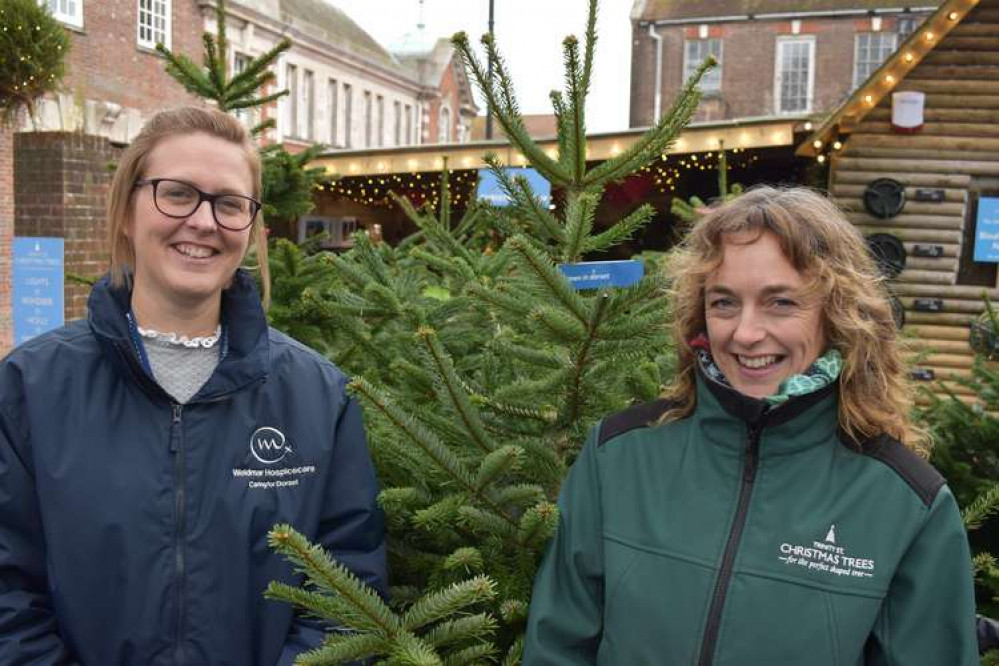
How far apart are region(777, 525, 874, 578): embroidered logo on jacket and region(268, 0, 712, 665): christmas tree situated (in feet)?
1.45

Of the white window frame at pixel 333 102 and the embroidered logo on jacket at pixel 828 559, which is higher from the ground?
the white window frame at pixel 333 102

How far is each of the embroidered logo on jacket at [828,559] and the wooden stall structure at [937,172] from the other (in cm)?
865

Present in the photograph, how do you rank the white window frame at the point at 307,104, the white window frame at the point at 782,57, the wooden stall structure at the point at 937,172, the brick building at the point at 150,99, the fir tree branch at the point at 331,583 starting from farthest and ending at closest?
1. the white window frame at the point at 782,57
2. the white window frame at the point at 307,104
3. the wooden stall structure at the point at 937,172
4. the brick building at the point at 150,99
5. the fir tree branch at the point at 331,583

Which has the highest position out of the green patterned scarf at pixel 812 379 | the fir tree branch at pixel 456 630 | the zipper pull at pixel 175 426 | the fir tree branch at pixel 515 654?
the green patterned scarf at pixel 812 379

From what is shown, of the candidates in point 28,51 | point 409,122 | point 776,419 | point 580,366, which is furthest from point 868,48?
point 776,419

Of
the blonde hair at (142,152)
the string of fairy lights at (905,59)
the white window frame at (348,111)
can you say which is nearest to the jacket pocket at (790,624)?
the blonde hair at (142,152)

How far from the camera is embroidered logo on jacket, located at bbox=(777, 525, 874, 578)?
1.68 metres

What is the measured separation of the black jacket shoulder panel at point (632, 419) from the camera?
1.94m

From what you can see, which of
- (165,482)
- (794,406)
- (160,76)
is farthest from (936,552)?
(160,76)

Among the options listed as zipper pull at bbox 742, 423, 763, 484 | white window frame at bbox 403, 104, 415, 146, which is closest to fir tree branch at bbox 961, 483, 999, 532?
zipper pull at bbox 742, 423, 763, 484

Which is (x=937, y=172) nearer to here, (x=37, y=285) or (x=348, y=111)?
(x=37, y=285)

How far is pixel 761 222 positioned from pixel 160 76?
20469mm

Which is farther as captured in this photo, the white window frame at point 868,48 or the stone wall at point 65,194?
the white window frame at point 868,48

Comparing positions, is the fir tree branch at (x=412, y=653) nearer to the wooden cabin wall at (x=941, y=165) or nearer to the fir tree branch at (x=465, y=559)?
the fir tree branch at (x=465, y=559)
